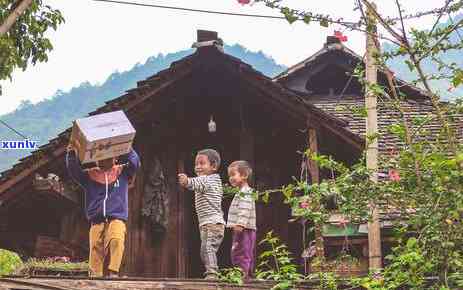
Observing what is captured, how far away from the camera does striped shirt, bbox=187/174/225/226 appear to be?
7.97 m

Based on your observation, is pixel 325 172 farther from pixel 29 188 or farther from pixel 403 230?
pixel 403 230

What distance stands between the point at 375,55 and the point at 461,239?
1501 mm

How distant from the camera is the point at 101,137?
7109 mm

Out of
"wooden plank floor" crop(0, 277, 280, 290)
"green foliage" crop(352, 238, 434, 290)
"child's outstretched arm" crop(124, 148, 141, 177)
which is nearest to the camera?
"green foliage" crop(352, 238, 434, 290)

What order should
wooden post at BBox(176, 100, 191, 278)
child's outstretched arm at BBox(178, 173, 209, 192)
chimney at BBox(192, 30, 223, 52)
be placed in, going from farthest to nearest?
1. wooden post at BBox(176, 100, 191, 278)
2. chimney at BBox(192, 30, 223, 52)
3. child's outstretched arm at BBox(178, 173, 209, 192)

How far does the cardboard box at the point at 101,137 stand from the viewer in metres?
7.09

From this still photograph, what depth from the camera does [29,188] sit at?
9.93 m

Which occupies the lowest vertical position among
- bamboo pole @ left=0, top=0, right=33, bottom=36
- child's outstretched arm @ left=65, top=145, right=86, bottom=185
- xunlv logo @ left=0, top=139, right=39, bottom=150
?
child's outstretched arm @ left=65, top=145, right=86, bottom=185

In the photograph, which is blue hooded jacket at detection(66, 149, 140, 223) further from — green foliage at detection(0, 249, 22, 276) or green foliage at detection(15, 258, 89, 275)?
green foliage at detection(0, 249, 22, 276)

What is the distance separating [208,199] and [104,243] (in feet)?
4.08

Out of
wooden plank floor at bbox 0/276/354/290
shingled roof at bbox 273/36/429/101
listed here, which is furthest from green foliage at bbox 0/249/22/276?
shingled roof at bbox 273/36/429/101

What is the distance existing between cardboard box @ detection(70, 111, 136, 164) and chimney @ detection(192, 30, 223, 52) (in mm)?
2491

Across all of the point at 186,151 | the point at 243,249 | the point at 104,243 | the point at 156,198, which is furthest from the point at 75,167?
the point at 186,151

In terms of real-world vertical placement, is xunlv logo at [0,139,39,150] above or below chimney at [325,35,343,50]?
below
